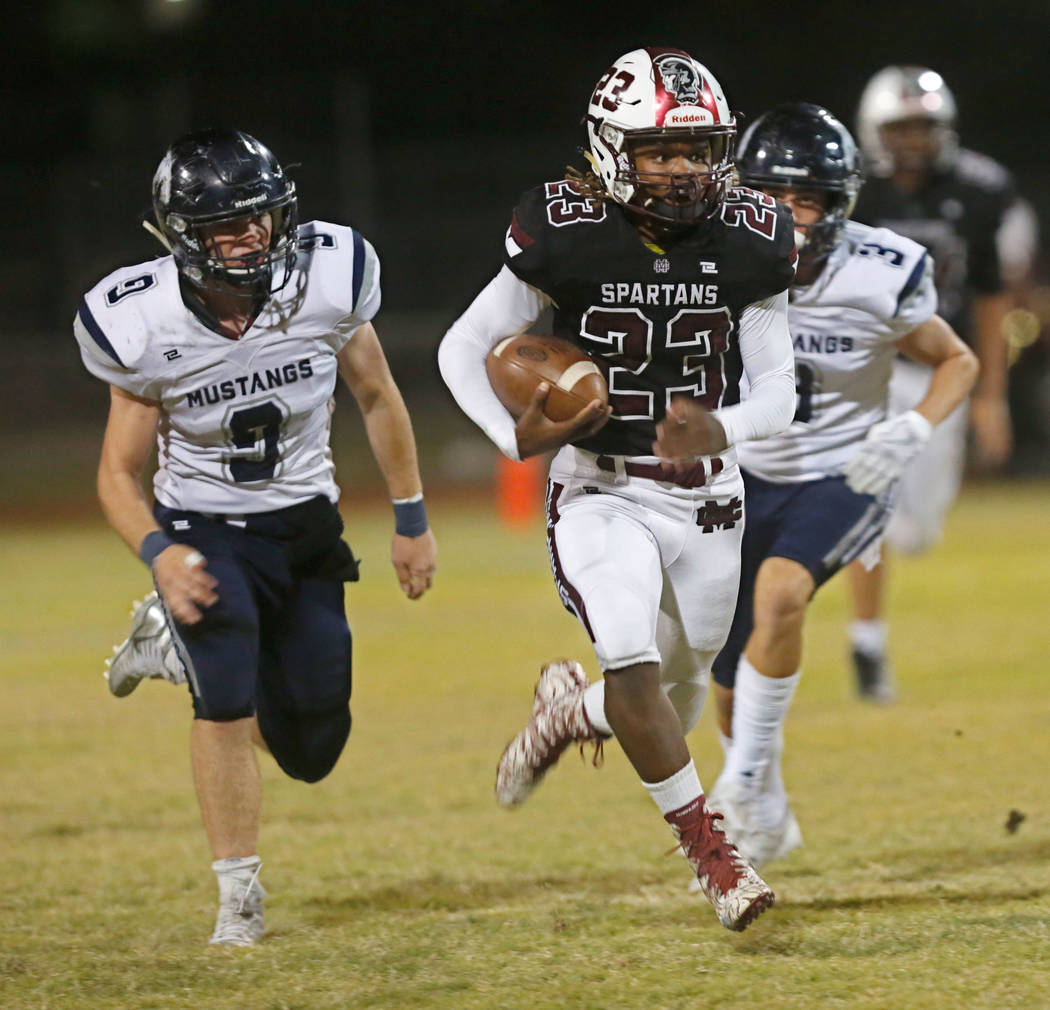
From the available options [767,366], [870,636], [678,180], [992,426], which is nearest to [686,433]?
[767,366]

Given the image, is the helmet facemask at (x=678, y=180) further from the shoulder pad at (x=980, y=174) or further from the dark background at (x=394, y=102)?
the dark background at (x=394, y=102)

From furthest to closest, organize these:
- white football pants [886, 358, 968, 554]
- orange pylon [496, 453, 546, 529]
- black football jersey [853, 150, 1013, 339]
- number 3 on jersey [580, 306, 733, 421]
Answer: orange pylon [496, 453, 546, 529], white football pants [886, 358, 968, 554], black football jersey [853, 150, 1013, 339], number 3 on jersey [580, 306, 733, 421]

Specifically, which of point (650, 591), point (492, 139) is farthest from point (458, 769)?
point (492, 139)

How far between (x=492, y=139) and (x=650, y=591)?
1755 cm

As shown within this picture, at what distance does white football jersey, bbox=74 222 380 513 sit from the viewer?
3.77 m

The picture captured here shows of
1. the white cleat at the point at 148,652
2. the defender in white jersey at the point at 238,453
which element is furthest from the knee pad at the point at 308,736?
the white cleat at the point at 148,652

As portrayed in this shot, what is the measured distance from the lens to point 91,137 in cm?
1742

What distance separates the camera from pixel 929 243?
22.0 feet

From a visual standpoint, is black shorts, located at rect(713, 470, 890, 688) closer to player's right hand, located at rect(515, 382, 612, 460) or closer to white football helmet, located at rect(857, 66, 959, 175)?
player's right hand, located at rect(515, 382, 612, 460)

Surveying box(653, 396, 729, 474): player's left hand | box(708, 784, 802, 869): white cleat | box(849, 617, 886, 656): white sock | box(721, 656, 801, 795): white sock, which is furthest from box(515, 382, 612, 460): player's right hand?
box(849, 617, 886, 656): white sock

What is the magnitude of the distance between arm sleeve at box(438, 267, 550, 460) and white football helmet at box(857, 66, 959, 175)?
2.77 meters

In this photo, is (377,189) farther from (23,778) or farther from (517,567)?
(23,778)

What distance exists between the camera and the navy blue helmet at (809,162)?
4.31m

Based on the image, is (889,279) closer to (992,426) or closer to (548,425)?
(548,425)
